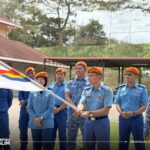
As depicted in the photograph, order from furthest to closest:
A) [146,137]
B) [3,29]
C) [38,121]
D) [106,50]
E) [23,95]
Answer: [106,50], [3,29], [23,95], [146,137], [38,121]

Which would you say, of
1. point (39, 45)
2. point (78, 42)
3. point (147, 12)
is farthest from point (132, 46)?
point (39, 45)

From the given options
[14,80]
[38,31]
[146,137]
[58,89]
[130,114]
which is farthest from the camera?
[38,31]

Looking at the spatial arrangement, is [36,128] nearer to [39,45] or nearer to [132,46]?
[132,46]

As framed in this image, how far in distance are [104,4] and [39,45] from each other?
1259 centimetres

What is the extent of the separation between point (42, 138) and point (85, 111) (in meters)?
1.20

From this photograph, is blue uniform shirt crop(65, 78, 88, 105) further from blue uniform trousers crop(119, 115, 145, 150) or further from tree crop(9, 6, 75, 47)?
tree crop(9, 6, 75, 47)

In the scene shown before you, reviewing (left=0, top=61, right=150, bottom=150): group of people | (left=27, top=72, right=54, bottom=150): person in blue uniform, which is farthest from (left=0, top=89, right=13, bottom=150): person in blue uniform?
(left=27, top=72, right=54, bottom=150): person in blue uniform

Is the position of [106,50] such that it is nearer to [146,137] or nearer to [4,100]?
[4,100]

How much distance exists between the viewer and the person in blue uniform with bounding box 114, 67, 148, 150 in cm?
634

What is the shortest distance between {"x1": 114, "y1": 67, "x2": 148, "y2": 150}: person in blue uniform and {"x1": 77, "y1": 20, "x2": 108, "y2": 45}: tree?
4174cm

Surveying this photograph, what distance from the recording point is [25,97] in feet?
27.0

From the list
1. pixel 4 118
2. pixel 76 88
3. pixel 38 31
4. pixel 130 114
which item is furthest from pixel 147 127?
pixel 38 31

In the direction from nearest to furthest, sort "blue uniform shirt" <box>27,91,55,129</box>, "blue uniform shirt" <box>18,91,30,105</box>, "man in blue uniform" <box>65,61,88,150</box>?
"blue uniform shirt" <box>27,91,55,129</box> → "man in blue uniform" <box>65,61,88,150</box> → "blue uniform shirt" <box>18,91,30,105</box>

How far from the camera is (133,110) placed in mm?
6422
